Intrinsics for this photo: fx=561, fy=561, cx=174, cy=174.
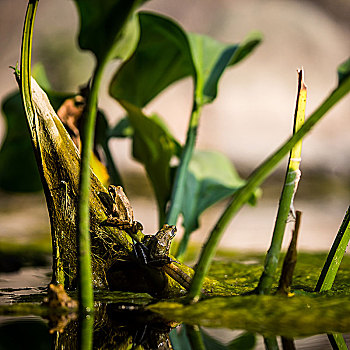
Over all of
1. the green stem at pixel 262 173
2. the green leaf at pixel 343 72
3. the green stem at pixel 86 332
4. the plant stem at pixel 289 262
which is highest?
the green leaf at pixel 343 72

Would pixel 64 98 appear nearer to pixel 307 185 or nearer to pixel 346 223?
pixel 346 223

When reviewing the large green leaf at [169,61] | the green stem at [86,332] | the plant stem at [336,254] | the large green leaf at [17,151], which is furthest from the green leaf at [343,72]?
→ the large green leaf at [17,151]

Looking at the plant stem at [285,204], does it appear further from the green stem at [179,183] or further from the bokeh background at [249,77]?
the bokeh background at [249,77]

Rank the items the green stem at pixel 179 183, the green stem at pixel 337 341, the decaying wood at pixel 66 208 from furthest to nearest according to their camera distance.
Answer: the green stem at pixel 179 183
the decaying wood at pixel 66 208
the green stem at pixel 337 341

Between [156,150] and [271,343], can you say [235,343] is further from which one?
[156,150]

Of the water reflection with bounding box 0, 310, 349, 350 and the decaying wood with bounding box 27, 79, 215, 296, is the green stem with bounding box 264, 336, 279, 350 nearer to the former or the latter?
the water reflection with bounding box 0, 310, 349, 350

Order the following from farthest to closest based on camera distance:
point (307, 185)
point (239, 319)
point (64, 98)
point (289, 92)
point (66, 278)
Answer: point (289, 92) → point (307, 185) → point (64, 98) → point (66, 278) → point (239, 319)

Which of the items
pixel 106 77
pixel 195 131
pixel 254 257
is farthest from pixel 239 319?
pixel 106 77
